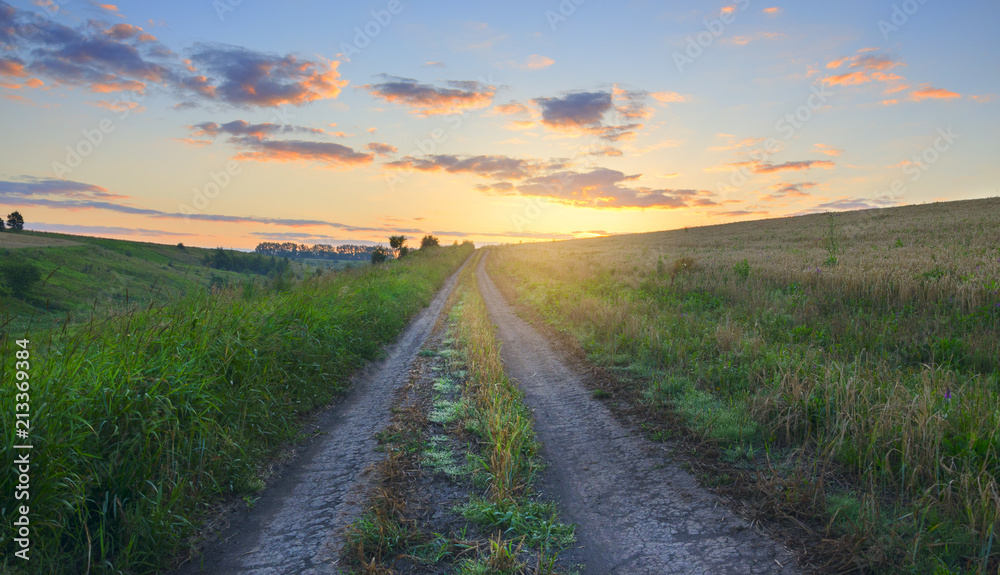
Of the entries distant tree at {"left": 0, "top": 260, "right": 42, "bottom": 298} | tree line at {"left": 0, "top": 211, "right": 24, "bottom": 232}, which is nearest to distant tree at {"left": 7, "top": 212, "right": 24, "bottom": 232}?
tree line at {"left": 0, "top": 211, "right": 24, "bottom": 232}

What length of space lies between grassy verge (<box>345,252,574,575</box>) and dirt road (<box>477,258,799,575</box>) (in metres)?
0.26

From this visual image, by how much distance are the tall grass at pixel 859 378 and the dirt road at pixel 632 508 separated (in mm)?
797

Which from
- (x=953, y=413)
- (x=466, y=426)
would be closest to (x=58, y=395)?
(x=466, y=426)

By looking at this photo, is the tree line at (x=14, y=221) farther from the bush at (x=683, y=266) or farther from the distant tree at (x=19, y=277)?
the bush at (x=683, y=266)

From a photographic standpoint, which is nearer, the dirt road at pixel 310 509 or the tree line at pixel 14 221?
the dirt road at pixel 310 509

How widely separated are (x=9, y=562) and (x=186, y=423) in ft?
5.70

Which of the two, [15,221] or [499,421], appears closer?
[499,421]

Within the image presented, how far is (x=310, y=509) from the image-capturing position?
14.0 ft

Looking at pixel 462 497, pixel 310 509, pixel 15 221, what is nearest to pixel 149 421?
pixel 310 509

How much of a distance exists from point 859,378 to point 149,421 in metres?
8.09

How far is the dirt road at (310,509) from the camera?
3525 millimetres

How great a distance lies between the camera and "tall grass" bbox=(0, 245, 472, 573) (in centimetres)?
338

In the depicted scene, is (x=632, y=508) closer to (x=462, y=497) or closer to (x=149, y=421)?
(x=462, y=497)

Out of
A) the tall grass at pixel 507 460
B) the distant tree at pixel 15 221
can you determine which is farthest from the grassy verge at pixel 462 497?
the distant tree at pixel 15 221
